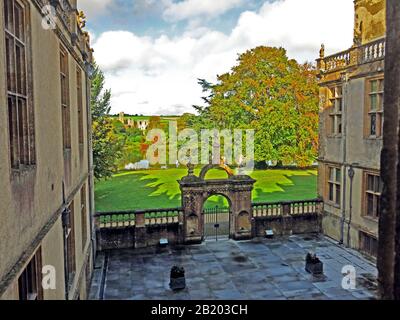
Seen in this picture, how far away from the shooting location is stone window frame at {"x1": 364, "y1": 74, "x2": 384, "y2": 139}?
15453 mm

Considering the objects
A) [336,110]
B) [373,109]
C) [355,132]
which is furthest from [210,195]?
[373,109]

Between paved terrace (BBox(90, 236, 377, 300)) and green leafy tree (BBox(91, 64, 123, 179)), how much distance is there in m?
10.2

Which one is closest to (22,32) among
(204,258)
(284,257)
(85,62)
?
(85,62)

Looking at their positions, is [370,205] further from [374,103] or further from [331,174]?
[374,103]

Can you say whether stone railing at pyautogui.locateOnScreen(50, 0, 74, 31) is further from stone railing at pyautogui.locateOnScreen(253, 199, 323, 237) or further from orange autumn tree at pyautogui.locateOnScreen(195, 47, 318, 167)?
orange autumn tree at pyautogui.locateOnScreen(195, 47, 318, 167)

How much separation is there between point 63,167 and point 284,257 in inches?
438

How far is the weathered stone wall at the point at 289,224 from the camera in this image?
19.5 metres

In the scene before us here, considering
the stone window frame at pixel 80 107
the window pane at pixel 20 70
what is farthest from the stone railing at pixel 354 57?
the window pane at pixel 20 70

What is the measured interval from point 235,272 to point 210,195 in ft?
15.9

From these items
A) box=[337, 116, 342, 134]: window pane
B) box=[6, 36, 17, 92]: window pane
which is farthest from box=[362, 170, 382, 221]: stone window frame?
box=[6, 36, 17, 92]: window pane
